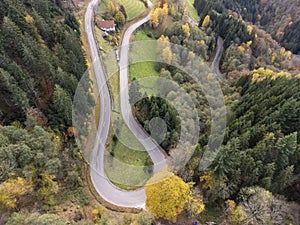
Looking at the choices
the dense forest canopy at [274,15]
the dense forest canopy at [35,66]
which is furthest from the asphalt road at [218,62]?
the dense forest canopy at [274,15]

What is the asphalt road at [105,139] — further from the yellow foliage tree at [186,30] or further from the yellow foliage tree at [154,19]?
the yellow foliage tree at [186,30]

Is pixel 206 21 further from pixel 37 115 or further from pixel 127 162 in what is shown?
pixel 37 115

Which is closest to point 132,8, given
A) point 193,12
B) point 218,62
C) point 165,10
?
point 165,10

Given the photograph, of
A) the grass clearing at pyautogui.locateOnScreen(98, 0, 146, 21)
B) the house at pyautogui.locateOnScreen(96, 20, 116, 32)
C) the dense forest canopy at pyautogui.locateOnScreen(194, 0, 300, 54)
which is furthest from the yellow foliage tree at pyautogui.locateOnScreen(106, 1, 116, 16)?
the dense forest canopy at pyautogui.locateOnScreen(194, 0, 300, 54)

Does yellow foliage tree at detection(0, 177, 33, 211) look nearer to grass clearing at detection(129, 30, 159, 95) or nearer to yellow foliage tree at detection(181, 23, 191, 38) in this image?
grass clearing at detection(129, 30, 159, 95)

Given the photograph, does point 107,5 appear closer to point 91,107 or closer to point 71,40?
point 71,40
